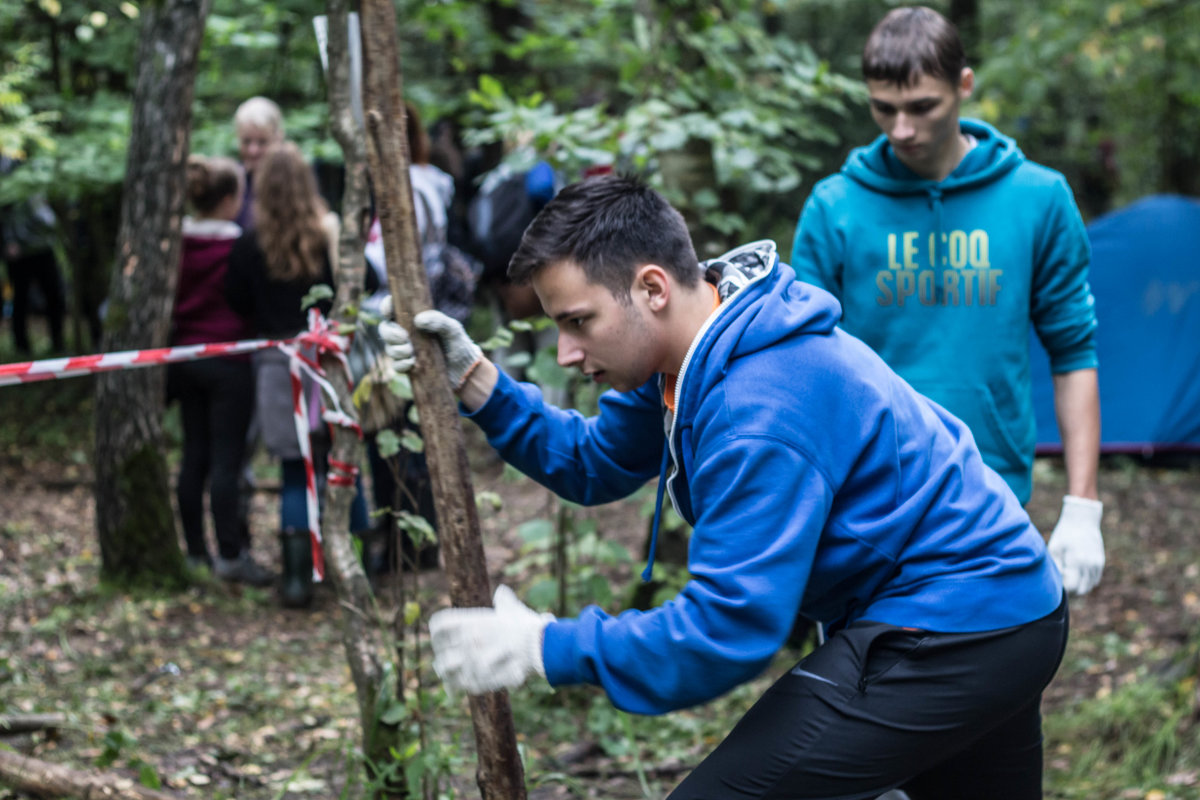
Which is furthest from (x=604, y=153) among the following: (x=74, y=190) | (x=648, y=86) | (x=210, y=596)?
(x=74, y=190)

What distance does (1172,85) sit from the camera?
1073cm

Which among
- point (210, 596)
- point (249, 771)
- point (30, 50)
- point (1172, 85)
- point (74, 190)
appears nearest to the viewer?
point (249, 771)

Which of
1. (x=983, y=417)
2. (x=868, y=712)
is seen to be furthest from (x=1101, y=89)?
(x=868, y=712)

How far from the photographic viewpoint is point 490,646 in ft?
5.89

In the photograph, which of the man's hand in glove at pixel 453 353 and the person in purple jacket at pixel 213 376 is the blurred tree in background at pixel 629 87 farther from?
the man's hand in glove at pixel 453 353

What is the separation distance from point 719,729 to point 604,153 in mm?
2023

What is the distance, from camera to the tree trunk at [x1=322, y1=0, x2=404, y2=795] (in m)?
2.89

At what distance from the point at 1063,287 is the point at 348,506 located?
1894 millimetres

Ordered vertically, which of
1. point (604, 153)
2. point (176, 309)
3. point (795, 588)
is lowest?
point (795, 588)

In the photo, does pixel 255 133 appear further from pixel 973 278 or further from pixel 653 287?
pixel 653 287

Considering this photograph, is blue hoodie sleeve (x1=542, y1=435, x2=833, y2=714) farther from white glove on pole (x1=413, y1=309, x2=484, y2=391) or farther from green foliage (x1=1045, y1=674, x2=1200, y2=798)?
green foliage (x1=1045, y1=674, x2=1200, y2=798)

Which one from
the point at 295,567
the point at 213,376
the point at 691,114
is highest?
the point at 691,114

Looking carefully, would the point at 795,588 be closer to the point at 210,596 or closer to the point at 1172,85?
the point at 210,596

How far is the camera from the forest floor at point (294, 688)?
3.42 meters
